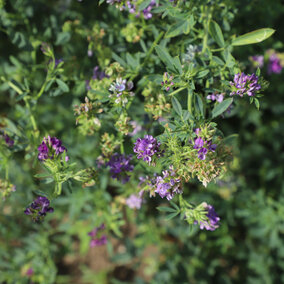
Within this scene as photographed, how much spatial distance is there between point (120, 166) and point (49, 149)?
0.41 metres

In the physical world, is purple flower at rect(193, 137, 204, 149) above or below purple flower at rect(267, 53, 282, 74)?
above

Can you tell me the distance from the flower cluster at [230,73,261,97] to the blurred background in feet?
2.88

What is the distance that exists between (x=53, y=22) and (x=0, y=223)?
1.85 meters

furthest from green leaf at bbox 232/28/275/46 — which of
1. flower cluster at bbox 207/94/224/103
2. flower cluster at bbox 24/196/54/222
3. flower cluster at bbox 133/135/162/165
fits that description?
flower cluster at bbox 24/196/54/222

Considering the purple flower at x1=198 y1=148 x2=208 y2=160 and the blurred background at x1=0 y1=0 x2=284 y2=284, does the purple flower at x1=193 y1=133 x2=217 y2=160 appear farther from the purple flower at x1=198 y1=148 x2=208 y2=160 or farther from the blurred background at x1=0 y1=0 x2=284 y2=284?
the blurred background at x1=0 y1=0 x2=284 y2=284

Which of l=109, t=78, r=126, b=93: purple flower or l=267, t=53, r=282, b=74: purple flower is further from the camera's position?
l=267, t=53, r=282, b=74: purple flower

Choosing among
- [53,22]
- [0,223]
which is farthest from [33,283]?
[53,22]

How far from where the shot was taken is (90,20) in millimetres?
2518

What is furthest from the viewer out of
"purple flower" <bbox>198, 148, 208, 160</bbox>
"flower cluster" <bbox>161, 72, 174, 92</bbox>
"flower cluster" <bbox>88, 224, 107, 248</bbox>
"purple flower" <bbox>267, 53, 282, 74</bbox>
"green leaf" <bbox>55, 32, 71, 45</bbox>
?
"purple flower" <bbox>267, 53, 282, 74</bbox>

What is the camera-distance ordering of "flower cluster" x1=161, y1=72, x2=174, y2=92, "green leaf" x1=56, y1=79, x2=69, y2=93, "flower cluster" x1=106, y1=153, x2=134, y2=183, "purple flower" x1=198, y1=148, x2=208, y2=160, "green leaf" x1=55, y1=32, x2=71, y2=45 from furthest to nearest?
1. "green leaf" x1=55, y1=32, x2=71, y2=45
2. "green leaf" x1=56, y1=79, x2=69, y2=93
3. "flower cluster" x1=106, y1=153, x2=134, y2=183
4. "flower cluster" x1=161, y1=72, x2=174, y2=92
5. "purple flower" x1=198, y1=148, x2=208, y2=160

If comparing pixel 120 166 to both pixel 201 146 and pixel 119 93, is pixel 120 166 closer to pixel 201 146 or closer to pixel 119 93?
pixel 119 93

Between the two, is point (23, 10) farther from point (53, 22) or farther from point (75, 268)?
point (75, 268)

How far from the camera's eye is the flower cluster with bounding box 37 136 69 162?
1586 millimetres

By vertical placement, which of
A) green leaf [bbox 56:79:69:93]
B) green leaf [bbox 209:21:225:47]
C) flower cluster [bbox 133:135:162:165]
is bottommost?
flower cluster [bbox 133:135:162:165]
